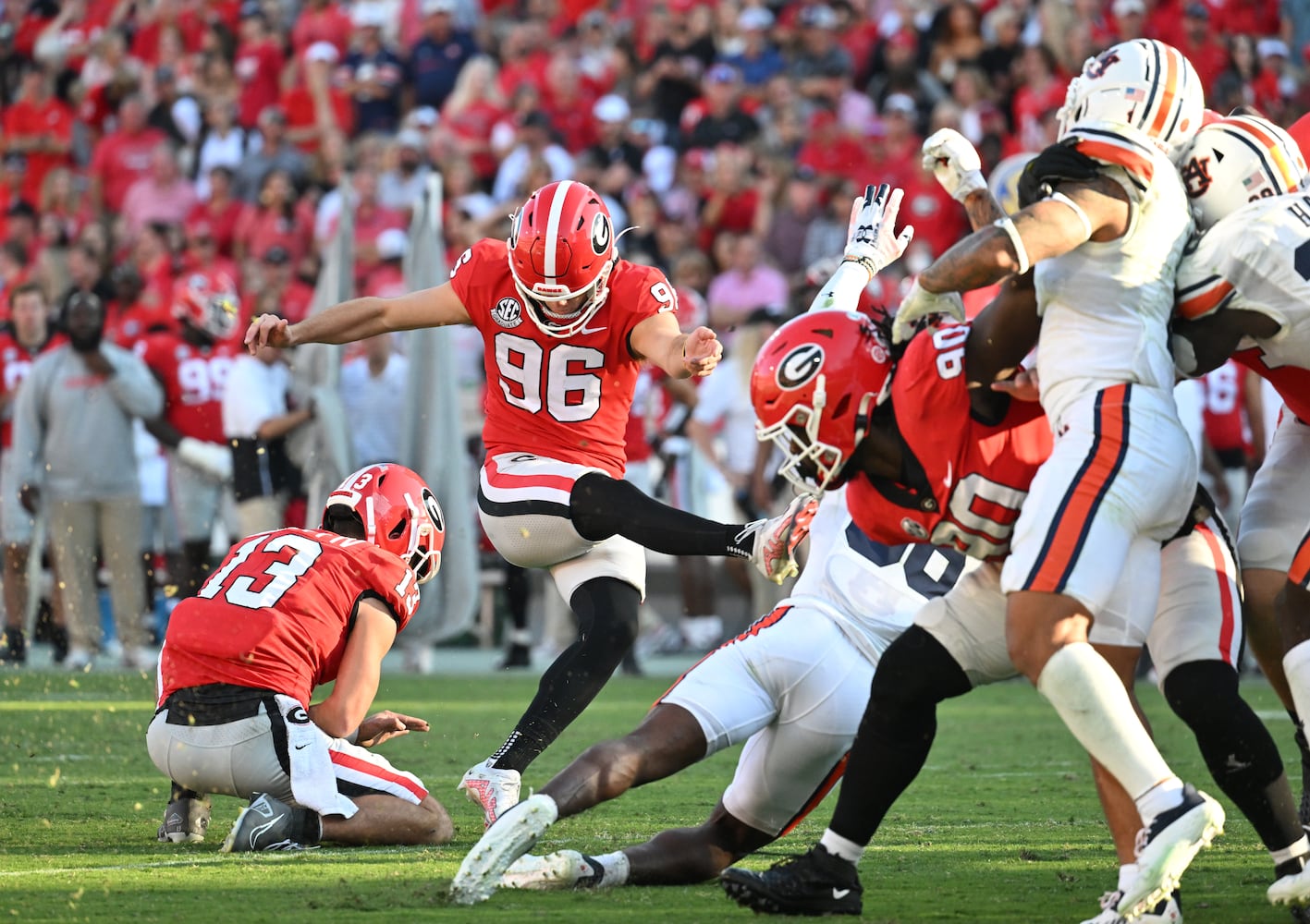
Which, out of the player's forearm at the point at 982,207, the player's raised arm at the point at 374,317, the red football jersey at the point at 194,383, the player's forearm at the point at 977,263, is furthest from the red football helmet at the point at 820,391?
the red football jersey at the point at 194,383

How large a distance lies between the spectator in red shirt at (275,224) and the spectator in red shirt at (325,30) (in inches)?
94.6

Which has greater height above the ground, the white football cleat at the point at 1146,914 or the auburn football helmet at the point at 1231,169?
the auburn football helmet at the point at 1231,169

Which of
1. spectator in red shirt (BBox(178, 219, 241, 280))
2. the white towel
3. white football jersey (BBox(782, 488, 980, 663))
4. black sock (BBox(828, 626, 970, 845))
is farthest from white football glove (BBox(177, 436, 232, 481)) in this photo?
black sock (BBox(828, 626, 970, 845))

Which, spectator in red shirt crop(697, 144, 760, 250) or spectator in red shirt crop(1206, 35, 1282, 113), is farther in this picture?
spectator in red shirt crop(697, 144, 760, 250)

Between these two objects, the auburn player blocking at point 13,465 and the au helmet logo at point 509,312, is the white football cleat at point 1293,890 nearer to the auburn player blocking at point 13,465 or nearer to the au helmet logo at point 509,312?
the au helmet logo at point 509,312

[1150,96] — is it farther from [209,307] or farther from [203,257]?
[203,257]

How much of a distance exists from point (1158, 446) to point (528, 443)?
7.84 ft

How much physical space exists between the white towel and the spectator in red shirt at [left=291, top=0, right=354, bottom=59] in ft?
40.0

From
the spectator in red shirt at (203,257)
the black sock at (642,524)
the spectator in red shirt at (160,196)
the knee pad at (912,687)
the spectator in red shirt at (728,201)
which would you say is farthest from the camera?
the spectator in red shirt at (160,196)

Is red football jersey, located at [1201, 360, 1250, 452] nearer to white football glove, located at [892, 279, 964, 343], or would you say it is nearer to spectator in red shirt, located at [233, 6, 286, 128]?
white football glove, located at [892, 279, 964, 343]

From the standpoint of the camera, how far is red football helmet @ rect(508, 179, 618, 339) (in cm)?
545

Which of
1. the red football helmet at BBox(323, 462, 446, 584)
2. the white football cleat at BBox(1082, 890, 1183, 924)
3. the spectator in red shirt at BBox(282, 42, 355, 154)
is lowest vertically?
the spectator in red shirt at BBox(282, 42, 355, 154)

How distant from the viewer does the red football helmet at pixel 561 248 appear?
215 inches

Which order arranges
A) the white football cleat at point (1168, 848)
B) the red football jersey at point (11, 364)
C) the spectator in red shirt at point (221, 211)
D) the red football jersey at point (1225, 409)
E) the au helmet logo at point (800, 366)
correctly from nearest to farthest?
the white football cleat at point (1168, 848) → the au helmet logo at point (800, 366) → the red football jersey at point (1225, 409) → the red football jersey at point (11, 364) → the spectator in red shirt at point (221, 211)
